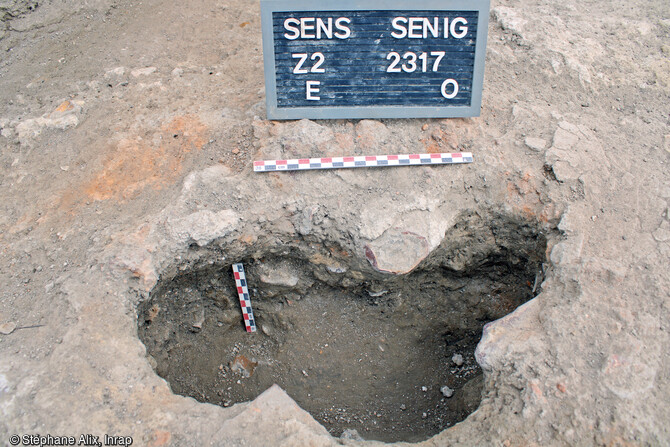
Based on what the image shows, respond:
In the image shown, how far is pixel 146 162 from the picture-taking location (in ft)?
11.2

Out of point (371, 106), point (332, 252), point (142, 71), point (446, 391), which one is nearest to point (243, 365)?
point (332, 252)

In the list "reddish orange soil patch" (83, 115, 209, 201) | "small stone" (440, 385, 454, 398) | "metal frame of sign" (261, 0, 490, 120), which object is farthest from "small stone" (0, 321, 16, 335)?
"small stone" (440, 385, 454, 398)

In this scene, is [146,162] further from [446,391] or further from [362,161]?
[446,391]

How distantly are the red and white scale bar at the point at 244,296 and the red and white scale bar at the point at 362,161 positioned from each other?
28.9 inches

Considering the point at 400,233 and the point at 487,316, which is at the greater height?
the point at 400,233

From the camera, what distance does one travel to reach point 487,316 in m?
3.72

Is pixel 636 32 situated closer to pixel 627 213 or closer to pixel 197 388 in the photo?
pixel 627 213

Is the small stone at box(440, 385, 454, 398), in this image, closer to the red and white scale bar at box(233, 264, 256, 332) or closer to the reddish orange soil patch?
the red and white scale bar at box(233, 264, 256, 332)

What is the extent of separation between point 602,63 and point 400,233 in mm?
2372

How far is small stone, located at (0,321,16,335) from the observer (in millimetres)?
2686

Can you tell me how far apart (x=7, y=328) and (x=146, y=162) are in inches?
51.9

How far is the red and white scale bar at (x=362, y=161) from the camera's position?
10.7 feet

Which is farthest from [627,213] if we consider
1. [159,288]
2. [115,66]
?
[115,66]

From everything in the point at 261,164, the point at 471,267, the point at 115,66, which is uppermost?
the point at 115,66
